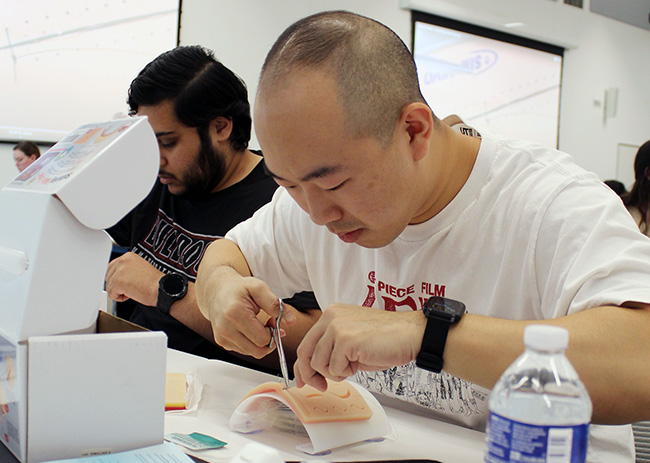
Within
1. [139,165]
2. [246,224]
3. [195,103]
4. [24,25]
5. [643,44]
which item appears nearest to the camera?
[139,165]

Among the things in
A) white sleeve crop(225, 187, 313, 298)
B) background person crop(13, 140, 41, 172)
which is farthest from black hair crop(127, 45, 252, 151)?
background person crop(13, 140, 41, 172)

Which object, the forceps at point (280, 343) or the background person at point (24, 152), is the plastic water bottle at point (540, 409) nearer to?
the forceps at point (280, 343)

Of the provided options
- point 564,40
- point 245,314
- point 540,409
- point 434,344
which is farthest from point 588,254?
point 564,40

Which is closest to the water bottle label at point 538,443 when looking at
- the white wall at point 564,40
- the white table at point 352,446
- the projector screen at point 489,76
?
the white table at point 352,446

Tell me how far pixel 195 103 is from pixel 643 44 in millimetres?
6316

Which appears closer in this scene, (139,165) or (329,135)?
(139,165)

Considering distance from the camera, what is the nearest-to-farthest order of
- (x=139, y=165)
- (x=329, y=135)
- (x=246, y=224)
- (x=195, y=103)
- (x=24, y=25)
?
(x=139, y=165), (x=329, y=135), (x=246, y=224), (x=195, y=103), (x=24, y=25)

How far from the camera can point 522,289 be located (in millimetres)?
1072

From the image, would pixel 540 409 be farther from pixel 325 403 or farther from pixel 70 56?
pixel 70 56

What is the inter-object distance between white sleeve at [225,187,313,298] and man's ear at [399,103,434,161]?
44 centimetres

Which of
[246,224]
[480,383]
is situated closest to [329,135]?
[480,383]

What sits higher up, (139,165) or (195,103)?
(195,103)

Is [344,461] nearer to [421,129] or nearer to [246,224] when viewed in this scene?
[421,129]

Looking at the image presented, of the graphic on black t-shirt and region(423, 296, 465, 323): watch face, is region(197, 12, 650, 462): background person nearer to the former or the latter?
region(423, 296, 465, 323): watch face
